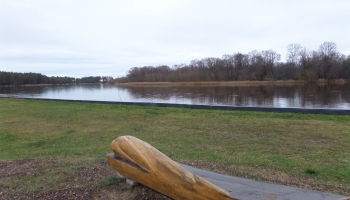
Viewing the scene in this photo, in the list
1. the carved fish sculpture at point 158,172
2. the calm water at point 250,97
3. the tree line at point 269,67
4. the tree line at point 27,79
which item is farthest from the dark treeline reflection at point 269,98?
the tree line at point 27,79

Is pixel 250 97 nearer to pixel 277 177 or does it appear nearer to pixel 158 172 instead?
pixel 277 177

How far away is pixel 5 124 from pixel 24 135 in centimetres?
307

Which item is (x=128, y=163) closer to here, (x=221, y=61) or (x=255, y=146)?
(x=255, y=146)

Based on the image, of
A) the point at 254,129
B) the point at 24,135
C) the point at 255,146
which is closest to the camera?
the point at 255,146

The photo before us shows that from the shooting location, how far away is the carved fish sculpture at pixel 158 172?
105 inches

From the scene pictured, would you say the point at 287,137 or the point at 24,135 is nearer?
the point at 287,137

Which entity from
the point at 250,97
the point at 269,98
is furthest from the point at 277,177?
the point at 250,97

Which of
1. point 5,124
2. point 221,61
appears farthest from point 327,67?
point 5,124

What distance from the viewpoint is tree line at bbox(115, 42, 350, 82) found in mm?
64562

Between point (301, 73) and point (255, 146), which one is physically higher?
point (301, 73)

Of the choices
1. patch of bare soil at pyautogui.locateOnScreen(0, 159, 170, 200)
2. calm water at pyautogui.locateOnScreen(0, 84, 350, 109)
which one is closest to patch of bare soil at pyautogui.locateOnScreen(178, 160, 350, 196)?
patch of bare soil at pyautogui.locateOnScreen(0, 159, 170, 200)

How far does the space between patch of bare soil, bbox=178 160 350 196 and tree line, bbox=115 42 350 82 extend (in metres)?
65.3

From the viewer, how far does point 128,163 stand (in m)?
3.53

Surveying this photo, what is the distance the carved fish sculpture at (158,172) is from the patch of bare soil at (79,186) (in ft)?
0.89
